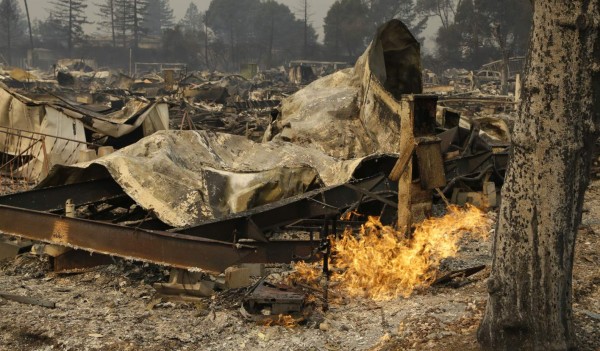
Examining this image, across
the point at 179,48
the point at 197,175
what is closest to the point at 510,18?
the point at 179,48

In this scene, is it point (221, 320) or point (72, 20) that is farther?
point (72, 20)

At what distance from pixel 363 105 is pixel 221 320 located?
6.23m

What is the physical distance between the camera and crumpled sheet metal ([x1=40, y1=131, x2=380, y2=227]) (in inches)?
292

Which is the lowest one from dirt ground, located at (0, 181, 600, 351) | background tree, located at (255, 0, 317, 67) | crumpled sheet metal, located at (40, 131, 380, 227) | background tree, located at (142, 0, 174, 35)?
dirt ground, located at (0, 181, 600, 351)

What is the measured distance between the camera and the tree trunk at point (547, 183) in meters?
3.89

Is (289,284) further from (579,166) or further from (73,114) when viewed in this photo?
(73,114)

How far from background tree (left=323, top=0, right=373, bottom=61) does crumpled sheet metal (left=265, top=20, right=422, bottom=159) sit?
193ft

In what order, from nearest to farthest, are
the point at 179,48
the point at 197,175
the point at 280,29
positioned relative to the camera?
1. the point at 197,175
2. the point at 179,48
3. the point at 280,29

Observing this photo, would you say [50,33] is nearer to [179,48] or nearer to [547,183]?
[179,48]

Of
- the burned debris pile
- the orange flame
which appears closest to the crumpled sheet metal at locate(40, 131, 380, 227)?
the burned debris pile

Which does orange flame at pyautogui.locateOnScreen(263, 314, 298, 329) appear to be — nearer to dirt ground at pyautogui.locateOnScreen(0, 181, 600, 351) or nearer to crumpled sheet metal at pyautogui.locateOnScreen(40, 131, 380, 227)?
dirt ground at pyautogui.locateOnScreen(0, 181, 600, 351)

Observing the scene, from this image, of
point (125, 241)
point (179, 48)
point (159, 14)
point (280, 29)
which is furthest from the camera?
point (159, 14)

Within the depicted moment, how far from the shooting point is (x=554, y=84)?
392cm

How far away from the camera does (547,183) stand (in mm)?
4023
